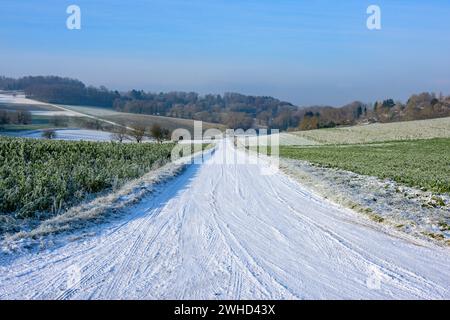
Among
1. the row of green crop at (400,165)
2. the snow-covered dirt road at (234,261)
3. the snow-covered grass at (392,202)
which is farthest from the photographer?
the row of green crop at (400,165)

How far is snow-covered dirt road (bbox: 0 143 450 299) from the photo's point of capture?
18.1 ft

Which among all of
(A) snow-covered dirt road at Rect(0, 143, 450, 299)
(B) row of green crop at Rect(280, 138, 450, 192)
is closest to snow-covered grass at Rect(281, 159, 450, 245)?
(A) snow-covered dirt road at Rect(0, 143, 450, 299)

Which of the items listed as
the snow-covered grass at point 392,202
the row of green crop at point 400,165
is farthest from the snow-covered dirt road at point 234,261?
the row of green crop at point 400,165

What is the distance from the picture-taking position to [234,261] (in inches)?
268

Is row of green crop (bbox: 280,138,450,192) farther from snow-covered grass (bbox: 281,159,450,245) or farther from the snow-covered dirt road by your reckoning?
the snow-covered dirt road

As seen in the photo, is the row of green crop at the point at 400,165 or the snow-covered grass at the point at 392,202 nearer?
the snow-covered grass at the point at 392,202

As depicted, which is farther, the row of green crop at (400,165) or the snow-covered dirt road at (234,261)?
the row of green crop at (400,165)

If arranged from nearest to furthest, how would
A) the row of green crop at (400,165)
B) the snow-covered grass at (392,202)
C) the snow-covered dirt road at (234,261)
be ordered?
the snow-covered dirt road at (234,261)
the snow-covered grass at (392,202)
the row of green crop at (400,165)

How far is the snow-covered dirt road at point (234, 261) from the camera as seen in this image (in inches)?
217

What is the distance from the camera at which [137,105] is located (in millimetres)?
178500

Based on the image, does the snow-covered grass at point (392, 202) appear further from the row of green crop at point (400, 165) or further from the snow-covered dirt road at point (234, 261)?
the row of green crop at point (400, 165)

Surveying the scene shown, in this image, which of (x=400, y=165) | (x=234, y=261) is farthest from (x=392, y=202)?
(x=400, y=165)

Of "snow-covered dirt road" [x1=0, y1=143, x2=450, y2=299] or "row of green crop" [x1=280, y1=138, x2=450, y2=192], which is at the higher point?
"row of green crop" [x1=280, y1=138, x2=450, y2=192]

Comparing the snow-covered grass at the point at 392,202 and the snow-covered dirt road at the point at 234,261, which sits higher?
the snow-covered grass at the point at 392,202
